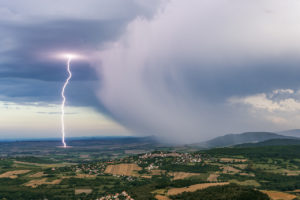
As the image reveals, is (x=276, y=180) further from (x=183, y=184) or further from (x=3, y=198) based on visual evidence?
(x=3, y=198)

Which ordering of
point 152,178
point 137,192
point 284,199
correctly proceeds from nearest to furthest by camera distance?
point 284,199
point 137,192
point 152,178

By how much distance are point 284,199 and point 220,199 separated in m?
31.2

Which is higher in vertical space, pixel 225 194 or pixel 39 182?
pixel 225 194

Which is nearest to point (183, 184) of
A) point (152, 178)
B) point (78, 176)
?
point (152, 178)

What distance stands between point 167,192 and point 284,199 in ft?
156

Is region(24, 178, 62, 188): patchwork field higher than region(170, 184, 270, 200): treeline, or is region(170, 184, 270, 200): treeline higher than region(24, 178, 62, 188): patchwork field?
region(170, 184, 270, 200): treeline

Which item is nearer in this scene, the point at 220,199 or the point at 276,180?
the point at 220,199

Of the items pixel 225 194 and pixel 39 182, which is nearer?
pixel 225 194

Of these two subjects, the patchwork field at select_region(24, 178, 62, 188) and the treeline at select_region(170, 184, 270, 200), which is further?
the patchwork field at select_region(24, 178, 62, 188)

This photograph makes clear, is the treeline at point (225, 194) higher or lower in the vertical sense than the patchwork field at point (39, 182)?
higher

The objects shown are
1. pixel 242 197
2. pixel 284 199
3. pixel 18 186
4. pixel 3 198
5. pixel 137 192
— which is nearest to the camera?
pixel 242 197

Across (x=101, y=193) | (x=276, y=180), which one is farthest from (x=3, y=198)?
(x=276, y=180)

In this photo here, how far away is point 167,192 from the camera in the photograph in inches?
5349

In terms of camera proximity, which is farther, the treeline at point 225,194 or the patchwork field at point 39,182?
the patchwork field at point 39,182
